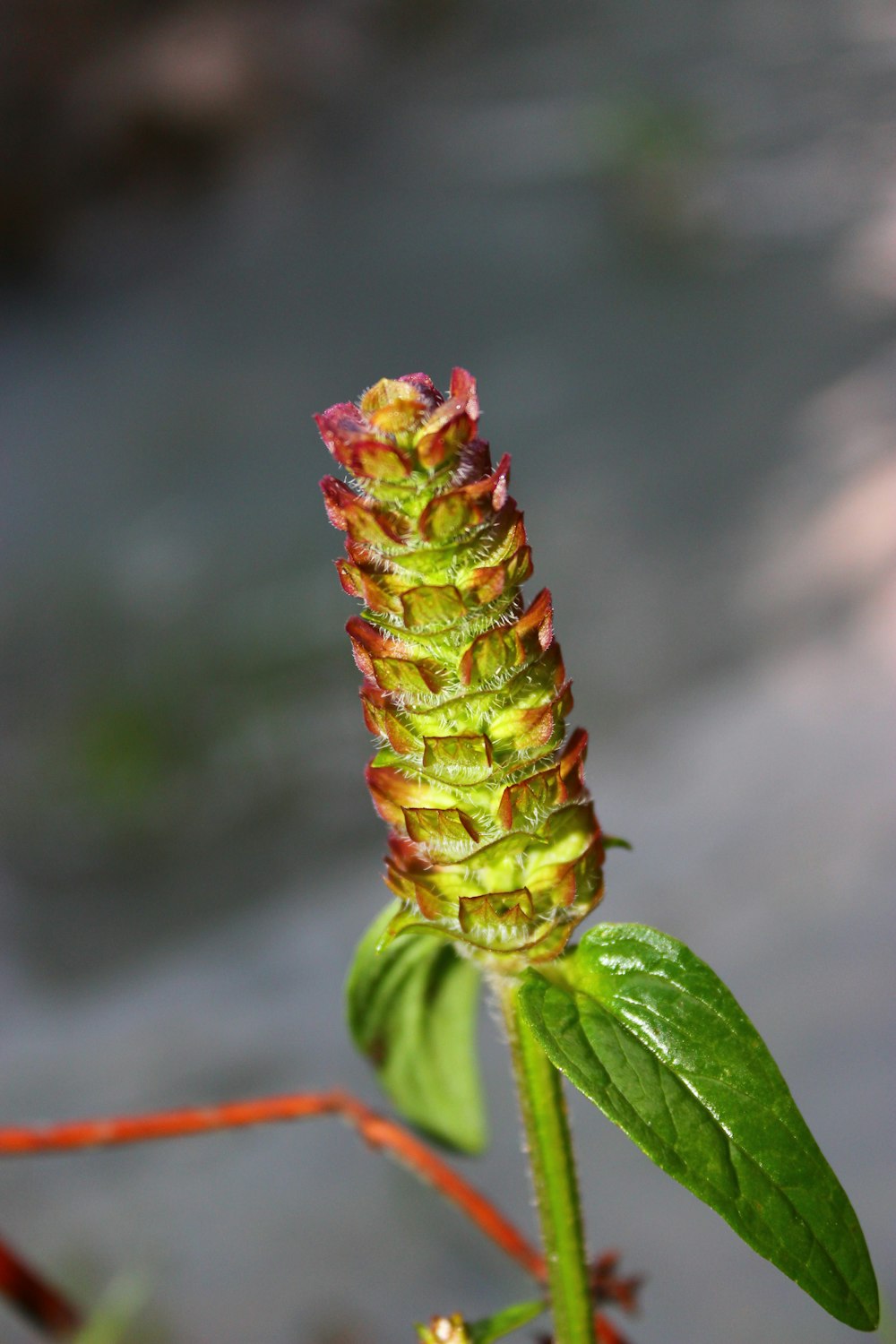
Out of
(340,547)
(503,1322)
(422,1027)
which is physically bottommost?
(503,1322)

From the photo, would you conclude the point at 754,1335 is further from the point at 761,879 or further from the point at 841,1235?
the point at 841,1235

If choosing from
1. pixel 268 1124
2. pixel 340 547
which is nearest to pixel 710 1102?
pixel 268 1124

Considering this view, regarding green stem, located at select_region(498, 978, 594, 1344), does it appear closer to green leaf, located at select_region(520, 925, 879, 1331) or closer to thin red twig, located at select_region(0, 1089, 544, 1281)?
green leaf, located at select_region(520, 925, 879, 1331)

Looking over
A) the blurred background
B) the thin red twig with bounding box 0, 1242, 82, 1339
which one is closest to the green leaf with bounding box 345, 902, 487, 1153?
the thin red twig with bounding box 0, 1242, 82, 1339

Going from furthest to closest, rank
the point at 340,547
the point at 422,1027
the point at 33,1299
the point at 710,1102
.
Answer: the point at 340,547 < the point at 33,1299 < the point at 422,1027 < the point at 710,1102

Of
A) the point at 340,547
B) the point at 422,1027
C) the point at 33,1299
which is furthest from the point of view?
the point at 340,547

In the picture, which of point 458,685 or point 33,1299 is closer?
point 458,685

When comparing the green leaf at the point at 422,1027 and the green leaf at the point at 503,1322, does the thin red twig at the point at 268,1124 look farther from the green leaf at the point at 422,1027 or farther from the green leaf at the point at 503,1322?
the green leaf at the point at 503,1322

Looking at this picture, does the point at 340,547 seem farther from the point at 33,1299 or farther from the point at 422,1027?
the point at 422,1027
